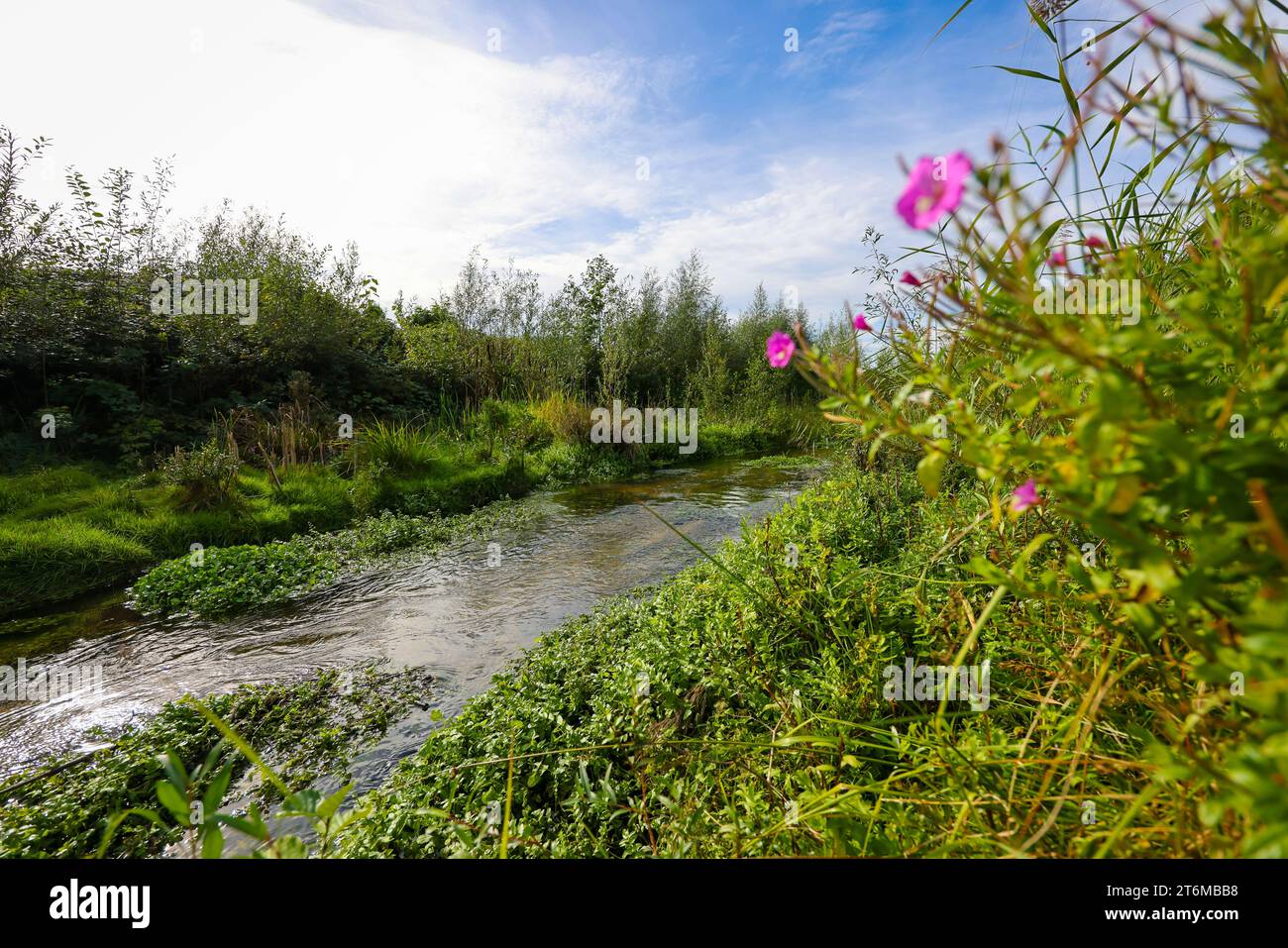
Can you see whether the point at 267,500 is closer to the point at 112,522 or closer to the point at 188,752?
the point at 112,522

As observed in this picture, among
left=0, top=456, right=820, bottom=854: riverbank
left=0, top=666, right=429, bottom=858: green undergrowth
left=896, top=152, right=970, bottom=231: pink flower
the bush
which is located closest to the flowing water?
left=0, top=456, right=820, bottom=854: riverbank

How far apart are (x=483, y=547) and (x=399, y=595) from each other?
59.0 inches

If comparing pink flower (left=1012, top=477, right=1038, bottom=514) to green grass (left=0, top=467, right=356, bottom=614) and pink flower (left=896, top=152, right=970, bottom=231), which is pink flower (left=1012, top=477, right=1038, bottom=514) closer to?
pink flower (left=896, top=152, right=970, bottom=231)

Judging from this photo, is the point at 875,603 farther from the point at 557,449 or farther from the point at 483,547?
the point at 557,449

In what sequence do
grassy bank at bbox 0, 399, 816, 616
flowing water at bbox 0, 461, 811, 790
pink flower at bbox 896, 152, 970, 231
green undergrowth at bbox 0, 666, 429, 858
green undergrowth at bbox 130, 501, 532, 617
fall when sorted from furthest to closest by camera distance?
grassy bank at bbox 0, 399, 816, 616 < green undergrowth at bbox 130, 501, 532, 617 < flowing water at bbox 0, 461, 811, 790 < green undergrowth at bbox 0, 666, 429, 858 < pink flower at bbox 896, 152, 970, 231

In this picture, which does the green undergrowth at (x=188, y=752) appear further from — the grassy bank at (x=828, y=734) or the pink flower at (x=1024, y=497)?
the pink flower at (x=1024, y=497)

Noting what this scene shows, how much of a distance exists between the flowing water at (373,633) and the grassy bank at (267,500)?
2.22 ft

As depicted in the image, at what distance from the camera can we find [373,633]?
432cm

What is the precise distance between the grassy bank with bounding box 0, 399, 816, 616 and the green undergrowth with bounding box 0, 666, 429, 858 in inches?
84.9

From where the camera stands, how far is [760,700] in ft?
7.37

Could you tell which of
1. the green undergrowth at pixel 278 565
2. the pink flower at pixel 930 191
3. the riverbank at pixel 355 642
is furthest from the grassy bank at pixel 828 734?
the green undergrowth at pixel 278 565

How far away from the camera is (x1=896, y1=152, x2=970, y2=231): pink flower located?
25.7 inches
